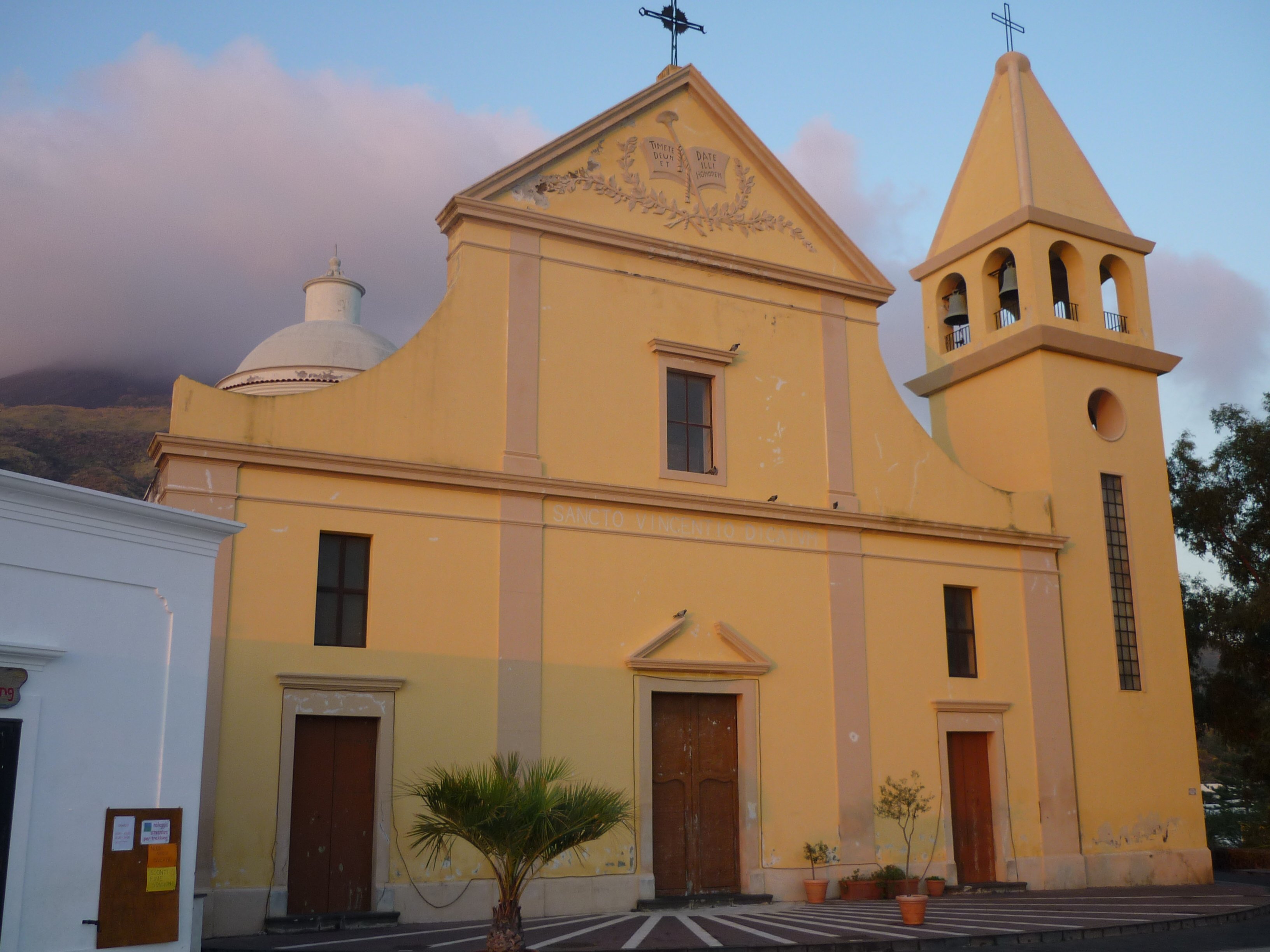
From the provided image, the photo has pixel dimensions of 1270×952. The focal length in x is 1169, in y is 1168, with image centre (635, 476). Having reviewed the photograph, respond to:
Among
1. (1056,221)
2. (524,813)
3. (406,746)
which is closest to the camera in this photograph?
(524,813)

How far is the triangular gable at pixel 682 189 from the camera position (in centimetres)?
1533

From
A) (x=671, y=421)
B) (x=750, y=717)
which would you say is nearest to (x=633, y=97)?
(x=671, y=421)

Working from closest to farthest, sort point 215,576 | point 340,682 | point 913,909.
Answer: point 215,576 → point 913,909 → point 340,682

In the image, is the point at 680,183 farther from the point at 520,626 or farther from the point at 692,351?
the point at 520,626

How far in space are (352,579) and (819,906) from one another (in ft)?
22.8

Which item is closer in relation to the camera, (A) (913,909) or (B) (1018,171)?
(A) (913,909)

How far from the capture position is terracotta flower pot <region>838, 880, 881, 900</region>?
15.0 meters

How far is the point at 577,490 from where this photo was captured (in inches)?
571

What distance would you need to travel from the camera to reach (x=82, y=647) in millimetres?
8086

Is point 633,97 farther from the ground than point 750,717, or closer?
farther from the ground

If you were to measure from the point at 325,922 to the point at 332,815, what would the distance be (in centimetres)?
108

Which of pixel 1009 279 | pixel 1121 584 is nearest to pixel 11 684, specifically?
pixel 1121 584

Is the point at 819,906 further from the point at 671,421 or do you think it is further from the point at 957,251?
the point at 957,251

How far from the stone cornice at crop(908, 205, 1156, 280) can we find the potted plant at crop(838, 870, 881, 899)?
1077cm
